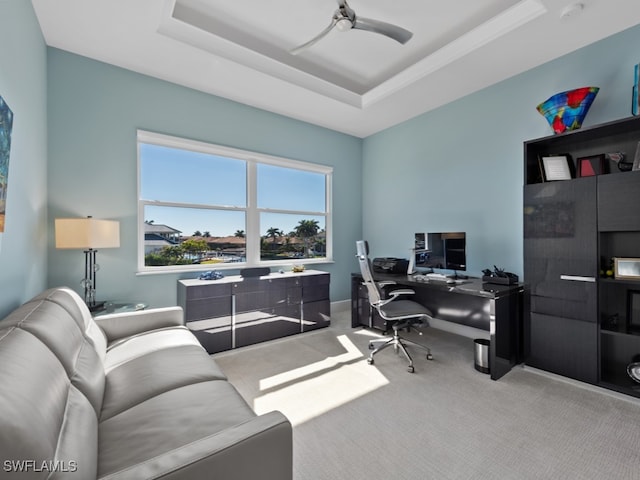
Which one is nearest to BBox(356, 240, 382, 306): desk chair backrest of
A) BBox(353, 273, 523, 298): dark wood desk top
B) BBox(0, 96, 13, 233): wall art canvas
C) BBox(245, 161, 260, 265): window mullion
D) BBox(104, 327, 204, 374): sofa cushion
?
BBox(353, 273, 523, 298): dark wood desk top

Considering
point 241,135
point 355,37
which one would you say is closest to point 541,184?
point 355,37

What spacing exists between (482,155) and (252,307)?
333 cm

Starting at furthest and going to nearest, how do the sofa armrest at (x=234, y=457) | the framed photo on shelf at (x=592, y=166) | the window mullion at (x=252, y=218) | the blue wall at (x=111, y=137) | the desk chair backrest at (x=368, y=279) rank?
the window mullion at (x=252, y=218) < the desk chair backrest at (x=368, y=279) < the blue wall at (x=111, y=137) < the framed photo on shelf at (x=592, y=166) < the sofa armrest at (x=234, y=457)

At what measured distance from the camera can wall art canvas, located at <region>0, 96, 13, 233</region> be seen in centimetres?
154

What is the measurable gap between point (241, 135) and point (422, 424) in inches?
145

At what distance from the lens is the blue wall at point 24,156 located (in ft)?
5.57

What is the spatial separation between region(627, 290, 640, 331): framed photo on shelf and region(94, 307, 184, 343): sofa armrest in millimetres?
3798

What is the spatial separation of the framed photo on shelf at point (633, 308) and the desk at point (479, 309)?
732 mm

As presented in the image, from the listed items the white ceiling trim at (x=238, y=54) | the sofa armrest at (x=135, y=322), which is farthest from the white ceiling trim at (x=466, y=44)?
the sofa armrest at (x=135, y=322)

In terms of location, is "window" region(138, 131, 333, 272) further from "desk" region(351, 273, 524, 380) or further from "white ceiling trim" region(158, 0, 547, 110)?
"desk" region(351, 273, 524, 380)

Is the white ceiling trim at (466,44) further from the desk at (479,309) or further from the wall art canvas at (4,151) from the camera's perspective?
the wall art canvas at (4,151)

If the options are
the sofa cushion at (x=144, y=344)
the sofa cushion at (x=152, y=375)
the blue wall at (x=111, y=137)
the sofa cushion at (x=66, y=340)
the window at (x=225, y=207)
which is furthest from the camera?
the window at (x=225, y=207)

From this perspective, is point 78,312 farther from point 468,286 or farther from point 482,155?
point 482,155

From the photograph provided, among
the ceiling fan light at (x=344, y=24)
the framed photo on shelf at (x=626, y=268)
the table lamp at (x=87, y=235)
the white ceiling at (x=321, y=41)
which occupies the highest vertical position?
the white ceiling at (x=321, y=41)
